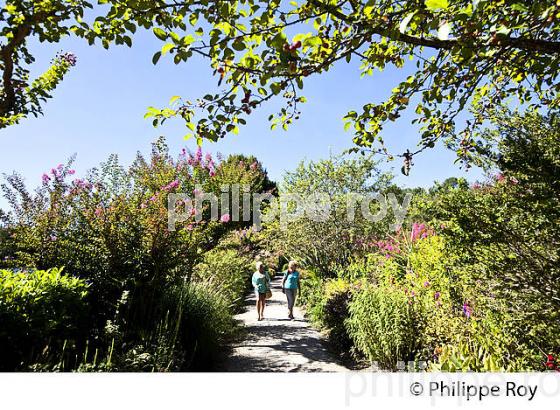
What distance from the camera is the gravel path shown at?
17.6 ft

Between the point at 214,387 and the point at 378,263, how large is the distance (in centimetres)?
656

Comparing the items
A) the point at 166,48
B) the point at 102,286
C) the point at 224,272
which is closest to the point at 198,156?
→ the point at 224,272

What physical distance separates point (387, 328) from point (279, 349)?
7.79 ft

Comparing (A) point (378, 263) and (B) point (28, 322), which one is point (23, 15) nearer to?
(B) point (28, 322)

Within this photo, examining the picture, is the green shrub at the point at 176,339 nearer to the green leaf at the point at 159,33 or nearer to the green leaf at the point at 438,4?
the green leaf at the point at 159,33

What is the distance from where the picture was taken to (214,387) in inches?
105

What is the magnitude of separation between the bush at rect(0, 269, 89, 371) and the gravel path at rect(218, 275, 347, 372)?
7.74 ft

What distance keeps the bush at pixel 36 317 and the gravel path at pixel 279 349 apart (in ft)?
7.74

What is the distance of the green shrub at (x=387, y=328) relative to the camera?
182 inches

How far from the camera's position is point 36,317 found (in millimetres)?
3533

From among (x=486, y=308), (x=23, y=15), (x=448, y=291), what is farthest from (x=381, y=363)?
(x=23, y=15)

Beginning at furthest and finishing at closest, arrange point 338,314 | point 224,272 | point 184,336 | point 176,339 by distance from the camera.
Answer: point 224,272, point 338,314, point 184,336, point 176,339

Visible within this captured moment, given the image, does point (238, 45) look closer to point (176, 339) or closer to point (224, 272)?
point (176, 339)

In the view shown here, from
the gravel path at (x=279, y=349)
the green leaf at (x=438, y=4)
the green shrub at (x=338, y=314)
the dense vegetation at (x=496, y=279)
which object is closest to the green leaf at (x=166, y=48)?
Result: the green leaf at (x=438, y=4)
